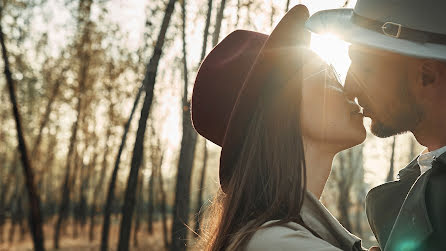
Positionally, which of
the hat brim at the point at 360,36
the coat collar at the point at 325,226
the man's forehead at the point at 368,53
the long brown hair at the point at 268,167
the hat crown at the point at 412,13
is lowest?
the coat collar at the point at 325,226

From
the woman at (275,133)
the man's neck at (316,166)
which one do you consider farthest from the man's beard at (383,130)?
the man's neck at (316,166)

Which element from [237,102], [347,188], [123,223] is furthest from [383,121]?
[347,188]

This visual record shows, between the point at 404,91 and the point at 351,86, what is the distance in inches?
9.7

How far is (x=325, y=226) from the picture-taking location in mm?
2102

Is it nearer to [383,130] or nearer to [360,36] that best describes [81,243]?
[383,130]

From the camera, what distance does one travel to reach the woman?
2025mm

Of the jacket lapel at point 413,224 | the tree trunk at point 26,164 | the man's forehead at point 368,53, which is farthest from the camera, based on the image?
the tree trunk at point 26,164

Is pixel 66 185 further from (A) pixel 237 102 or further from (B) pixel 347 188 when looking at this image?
(A) pixel 237 102

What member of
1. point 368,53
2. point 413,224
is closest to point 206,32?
point 368,53

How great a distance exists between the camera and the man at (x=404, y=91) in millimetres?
1735

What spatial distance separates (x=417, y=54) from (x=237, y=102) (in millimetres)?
655

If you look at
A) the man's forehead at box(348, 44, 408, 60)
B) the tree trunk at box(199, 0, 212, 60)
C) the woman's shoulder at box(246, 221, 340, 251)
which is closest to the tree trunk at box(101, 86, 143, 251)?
the tree trunk at box(199, 0, 212, 60)

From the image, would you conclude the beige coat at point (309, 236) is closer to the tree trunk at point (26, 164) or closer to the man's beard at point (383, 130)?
the man's beard at point (383, 130)

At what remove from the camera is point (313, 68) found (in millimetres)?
2293
